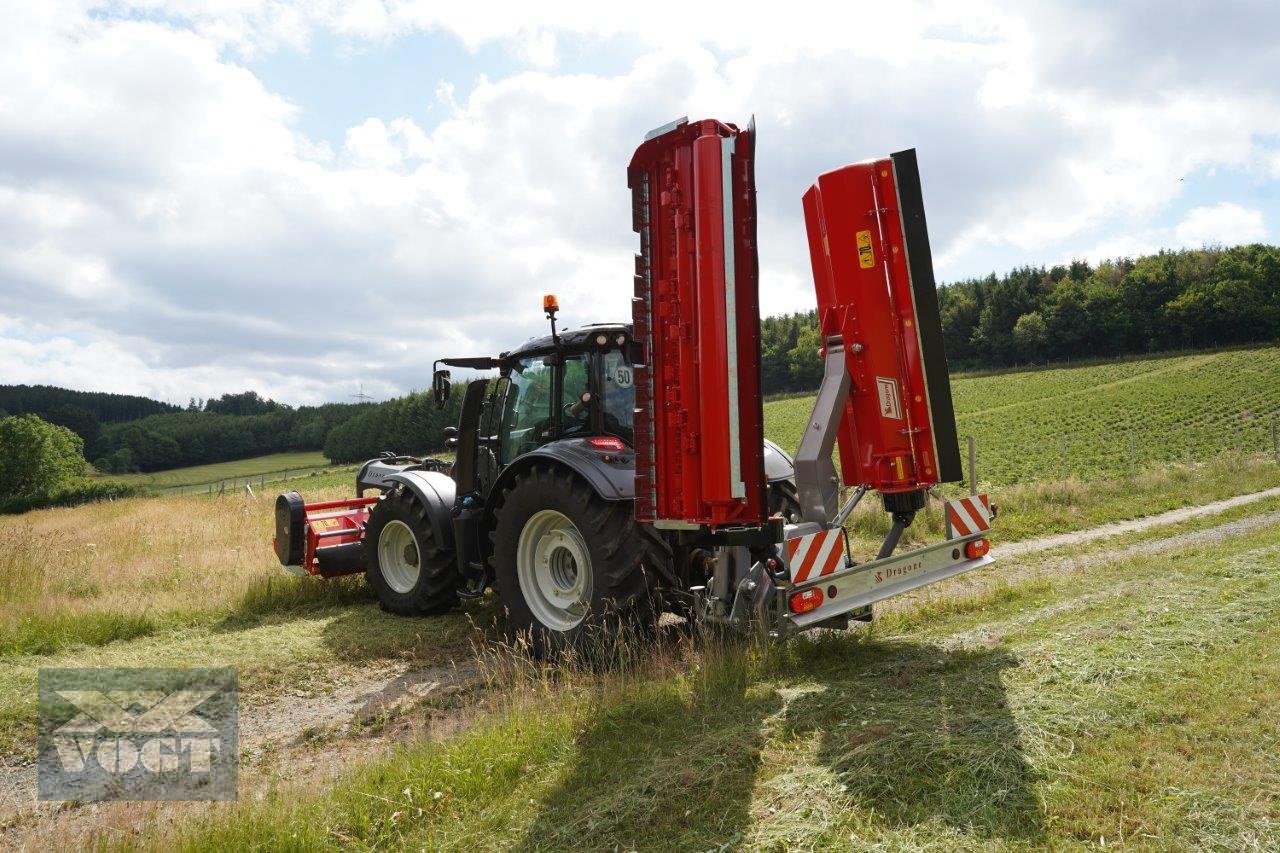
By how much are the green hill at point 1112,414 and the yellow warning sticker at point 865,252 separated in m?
15.0

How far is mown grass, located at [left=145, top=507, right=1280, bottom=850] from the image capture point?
2549mm

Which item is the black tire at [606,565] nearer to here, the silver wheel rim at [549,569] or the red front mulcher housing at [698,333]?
the silver wheel rim at [549,569]

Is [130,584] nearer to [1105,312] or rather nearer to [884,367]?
[884,367]

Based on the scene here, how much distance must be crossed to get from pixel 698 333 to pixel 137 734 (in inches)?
155

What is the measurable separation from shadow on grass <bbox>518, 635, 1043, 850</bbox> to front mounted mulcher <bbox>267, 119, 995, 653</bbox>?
1.98 feet

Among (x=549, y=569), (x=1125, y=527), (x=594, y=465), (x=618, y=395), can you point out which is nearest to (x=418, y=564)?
(x=549, y=569)

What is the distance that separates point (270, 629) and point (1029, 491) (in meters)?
11.4

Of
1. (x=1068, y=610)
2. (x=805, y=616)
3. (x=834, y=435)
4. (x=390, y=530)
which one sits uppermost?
(x=834, y=435)

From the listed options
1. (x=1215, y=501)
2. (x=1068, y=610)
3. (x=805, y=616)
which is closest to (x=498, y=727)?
(x=805, y=616)

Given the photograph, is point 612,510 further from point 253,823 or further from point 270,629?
point 270,629

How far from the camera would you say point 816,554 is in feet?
14.8

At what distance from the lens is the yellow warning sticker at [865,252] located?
4.99m

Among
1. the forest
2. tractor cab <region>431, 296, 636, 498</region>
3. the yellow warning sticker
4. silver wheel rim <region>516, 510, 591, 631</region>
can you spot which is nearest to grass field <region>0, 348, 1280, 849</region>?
silver wheel rim <region>516, 510, 591, 631</region>

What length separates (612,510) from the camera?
5.02m
